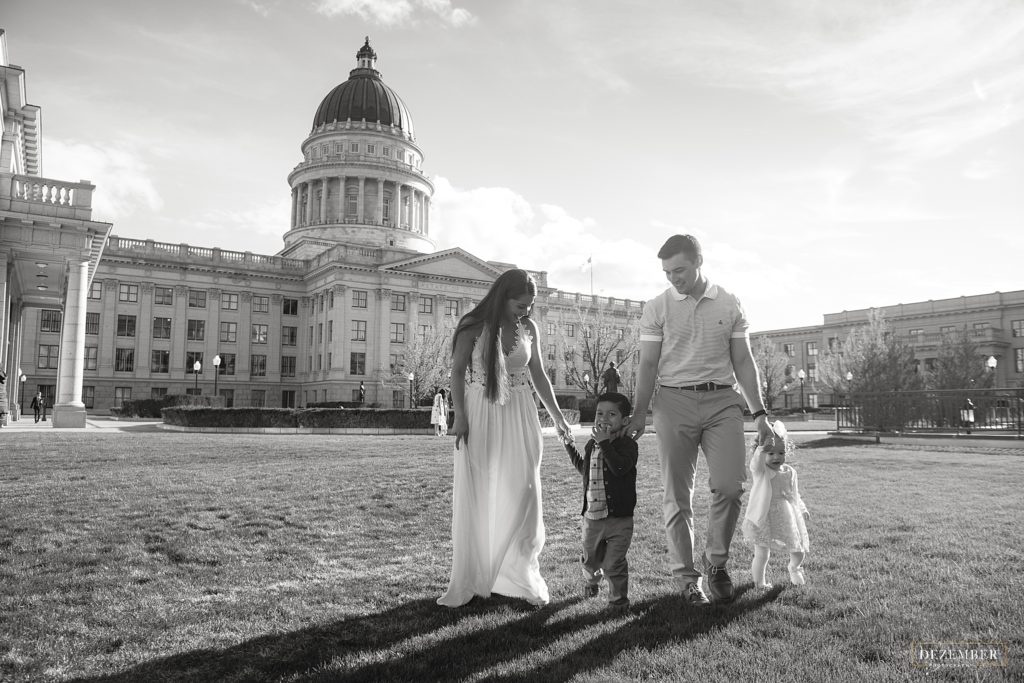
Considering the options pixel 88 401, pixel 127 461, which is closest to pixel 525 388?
pixel 127 461

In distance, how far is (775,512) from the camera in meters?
5.46

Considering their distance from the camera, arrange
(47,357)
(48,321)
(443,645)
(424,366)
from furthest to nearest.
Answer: (48,321)
(47,357)
(424,366)
(443,645)

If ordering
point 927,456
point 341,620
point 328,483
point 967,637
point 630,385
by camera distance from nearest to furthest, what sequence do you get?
1. point 967,637
2. point 341,620
3. point 328,483
4. point 927,456
5. point 630,385

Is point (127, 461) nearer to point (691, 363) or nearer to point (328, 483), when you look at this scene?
point (328, 483)

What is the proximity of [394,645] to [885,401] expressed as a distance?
24.8 m

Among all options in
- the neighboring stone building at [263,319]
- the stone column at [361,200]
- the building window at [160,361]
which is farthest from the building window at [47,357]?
the stone column at [361,200]

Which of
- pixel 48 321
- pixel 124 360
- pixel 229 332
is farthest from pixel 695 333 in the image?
pixel 229 332

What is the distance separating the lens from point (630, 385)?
56.7 metres

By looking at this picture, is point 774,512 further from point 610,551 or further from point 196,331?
point 196,331

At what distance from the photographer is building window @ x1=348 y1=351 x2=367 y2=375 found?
64.5m

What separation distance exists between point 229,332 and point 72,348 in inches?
1699

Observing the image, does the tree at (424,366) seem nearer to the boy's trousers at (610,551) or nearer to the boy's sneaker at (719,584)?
the boy's trousers at (610,551)

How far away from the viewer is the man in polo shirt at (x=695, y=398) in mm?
5051

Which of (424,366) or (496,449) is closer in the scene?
(496,449)
